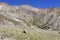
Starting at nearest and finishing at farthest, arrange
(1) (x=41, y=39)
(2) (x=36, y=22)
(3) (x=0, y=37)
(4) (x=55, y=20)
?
1. (3) (x=0, y=37)
2. (1) (x=41, y=39)
3. (4) (x=55, y=20)
4. (2) (x=36, y=22)

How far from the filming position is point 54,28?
133 ft

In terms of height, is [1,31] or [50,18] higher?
[50,18]

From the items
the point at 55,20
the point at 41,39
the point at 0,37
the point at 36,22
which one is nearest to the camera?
the point at 0,37

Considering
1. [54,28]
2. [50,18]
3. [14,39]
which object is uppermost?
[50,18]

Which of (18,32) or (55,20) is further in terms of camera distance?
(55,20)

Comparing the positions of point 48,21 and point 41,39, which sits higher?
point 48,21

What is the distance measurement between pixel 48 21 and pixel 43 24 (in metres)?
1.34

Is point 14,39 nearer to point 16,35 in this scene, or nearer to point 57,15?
point 16,35

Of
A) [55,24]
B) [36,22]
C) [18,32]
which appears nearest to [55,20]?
[55,24]

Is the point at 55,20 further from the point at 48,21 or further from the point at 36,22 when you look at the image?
the point at 36,22

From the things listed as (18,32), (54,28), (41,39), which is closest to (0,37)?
(18,32)

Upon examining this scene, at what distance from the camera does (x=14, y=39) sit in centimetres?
2258

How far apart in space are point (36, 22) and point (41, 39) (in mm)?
22386

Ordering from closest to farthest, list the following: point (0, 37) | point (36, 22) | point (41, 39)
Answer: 1. point (0, 37)
2. point (41, 39)
3. point (36, 22)
